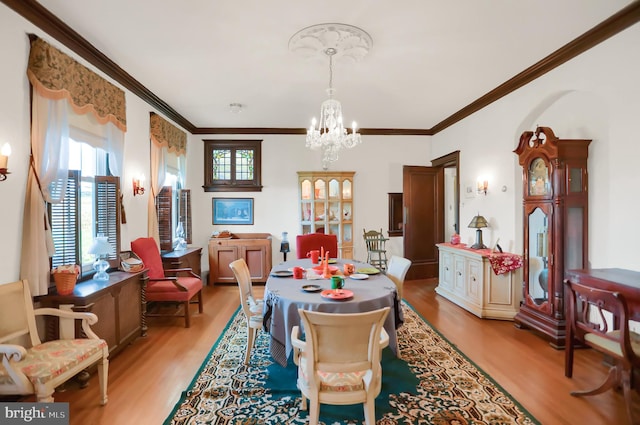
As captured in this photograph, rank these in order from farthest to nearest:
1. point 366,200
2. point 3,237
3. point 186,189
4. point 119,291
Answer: point 366,200
point 186,189
point 119,291
point 3,237

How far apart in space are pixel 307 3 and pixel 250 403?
3093 millimetres

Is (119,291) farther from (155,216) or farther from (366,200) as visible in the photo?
(366,200)

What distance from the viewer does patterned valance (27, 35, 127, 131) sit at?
267 centimetres

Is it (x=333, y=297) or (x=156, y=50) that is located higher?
(x=156, y=50)

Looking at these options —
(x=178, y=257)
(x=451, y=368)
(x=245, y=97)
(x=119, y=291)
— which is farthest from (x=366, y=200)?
(x=119, y=291)

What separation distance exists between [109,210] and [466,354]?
13.1ft

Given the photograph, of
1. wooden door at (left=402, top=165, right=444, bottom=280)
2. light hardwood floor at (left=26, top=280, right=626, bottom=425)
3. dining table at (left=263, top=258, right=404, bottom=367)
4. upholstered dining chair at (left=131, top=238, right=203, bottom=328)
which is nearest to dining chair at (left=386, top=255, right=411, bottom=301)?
dining table at (left=263, top=258, right=404, bottom=367)

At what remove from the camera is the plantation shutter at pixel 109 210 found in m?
3.45

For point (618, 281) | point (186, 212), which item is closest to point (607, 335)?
point (618, 281)

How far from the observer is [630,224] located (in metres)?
2.91

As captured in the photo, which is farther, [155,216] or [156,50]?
[155,216]

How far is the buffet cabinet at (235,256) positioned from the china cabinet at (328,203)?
926mm

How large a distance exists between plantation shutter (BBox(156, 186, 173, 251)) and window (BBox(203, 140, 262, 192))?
54.0 inches

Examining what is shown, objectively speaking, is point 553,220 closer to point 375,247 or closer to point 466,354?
point 466,354
